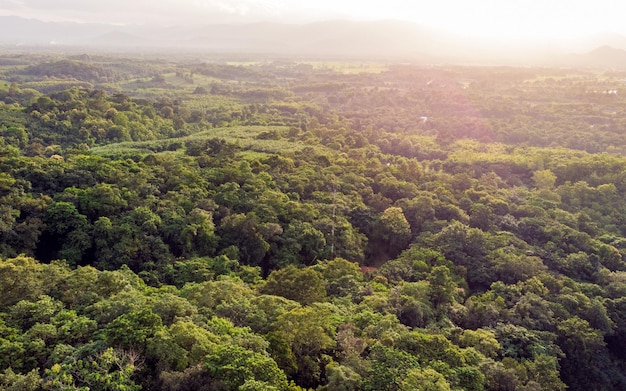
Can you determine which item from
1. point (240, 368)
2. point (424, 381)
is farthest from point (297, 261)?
point (424, 381)

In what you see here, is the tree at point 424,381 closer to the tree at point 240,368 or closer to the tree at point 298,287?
the tree at point 240,368

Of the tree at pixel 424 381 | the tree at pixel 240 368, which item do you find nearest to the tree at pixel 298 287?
the tree at pixel 240 368

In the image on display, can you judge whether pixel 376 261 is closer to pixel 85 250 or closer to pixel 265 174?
pixel 265 174

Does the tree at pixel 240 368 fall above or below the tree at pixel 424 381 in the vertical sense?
above

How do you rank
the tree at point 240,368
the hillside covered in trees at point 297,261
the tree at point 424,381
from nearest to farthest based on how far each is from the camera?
the tree at point 240,368
the tree at point 424,381
the hillside covered in trees at point 297,261

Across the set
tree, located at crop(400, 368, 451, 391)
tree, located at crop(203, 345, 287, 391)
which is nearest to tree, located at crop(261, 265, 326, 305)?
tree, located at crop(203, 345, 287, 391)

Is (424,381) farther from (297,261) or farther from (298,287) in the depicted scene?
(297,261)

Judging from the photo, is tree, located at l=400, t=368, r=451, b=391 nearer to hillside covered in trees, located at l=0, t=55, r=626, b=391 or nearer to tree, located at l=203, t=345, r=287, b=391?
hillside covered in trees, located at l=0, t=55, r=626, b=391

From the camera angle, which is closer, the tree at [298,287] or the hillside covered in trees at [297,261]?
the hillside covered in trees at [297,261]

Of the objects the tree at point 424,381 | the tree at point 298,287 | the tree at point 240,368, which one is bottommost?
the tree at point 298,287
